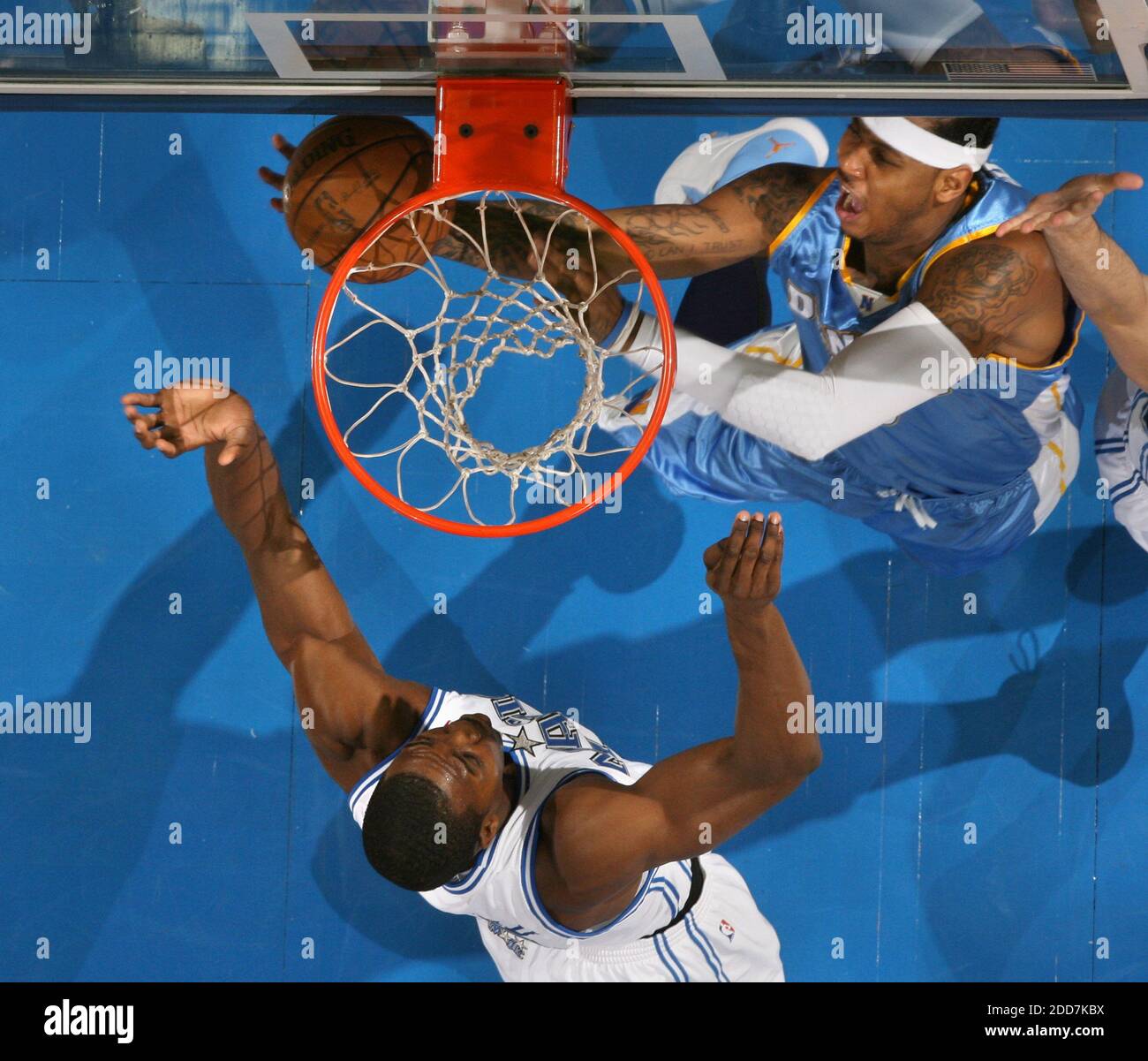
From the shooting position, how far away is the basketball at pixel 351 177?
265cm

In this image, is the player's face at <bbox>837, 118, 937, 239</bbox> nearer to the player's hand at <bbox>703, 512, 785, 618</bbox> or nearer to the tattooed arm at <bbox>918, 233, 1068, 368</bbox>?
the tattooed arm at <bbox>918, 233, 1068, 368</bbox>

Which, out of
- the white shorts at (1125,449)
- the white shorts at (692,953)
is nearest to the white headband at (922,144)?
the white shorts at (1125,449)

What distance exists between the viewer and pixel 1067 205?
277 cm

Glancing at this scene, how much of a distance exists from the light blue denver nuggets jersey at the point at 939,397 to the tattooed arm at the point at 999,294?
0.16 ft

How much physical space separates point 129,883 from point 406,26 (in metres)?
2.17

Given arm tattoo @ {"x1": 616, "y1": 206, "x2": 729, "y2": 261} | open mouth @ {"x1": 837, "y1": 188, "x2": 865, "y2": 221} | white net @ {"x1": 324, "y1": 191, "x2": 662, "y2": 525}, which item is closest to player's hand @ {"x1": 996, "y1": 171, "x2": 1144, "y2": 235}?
open mouth @ {"x1": 837, "y1": 188, "x2": 865, "y2": 221}

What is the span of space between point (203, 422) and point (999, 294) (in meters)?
1.86

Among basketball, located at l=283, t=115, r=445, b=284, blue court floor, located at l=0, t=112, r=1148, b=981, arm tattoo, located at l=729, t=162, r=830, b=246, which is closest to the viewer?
basketball, located at l=283, t=115, r=445, b=284

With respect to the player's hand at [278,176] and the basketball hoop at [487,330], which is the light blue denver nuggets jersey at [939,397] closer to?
the basketball hoop at [487,330]

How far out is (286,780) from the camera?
3420 mm

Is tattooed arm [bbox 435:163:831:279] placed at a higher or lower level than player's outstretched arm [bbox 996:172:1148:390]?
higher

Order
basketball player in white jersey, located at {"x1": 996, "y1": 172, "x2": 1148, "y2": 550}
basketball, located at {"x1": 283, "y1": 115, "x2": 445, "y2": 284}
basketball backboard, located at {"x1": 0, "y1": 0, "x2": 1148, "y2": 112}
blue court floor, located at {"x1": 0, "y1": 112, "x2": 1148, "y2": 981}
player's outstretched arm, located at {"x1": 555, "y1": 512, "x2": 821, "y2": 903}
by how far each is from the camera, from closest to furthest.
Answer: basketball backboard, located at {"x1": 0, "y1": 0, "x2": 1148, "y2": 112} < basketball, located at {"x1": 283, "y1": 115, "x2": 445, "y2": 284} < basketball player in white jersey, located at {"x1": 996, "y1": 172, "x2": 1148, "y2": 550} < player's outstretched arm, located at {"x1": 555, "y1": 512, "x2": 821, "y2": 903} < blue court floor, located at {"x1": 0, "y1": 112, "x2": 1148, "y2": 981}

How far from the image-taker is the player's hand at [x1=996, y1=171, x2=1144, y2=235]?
2715mm
